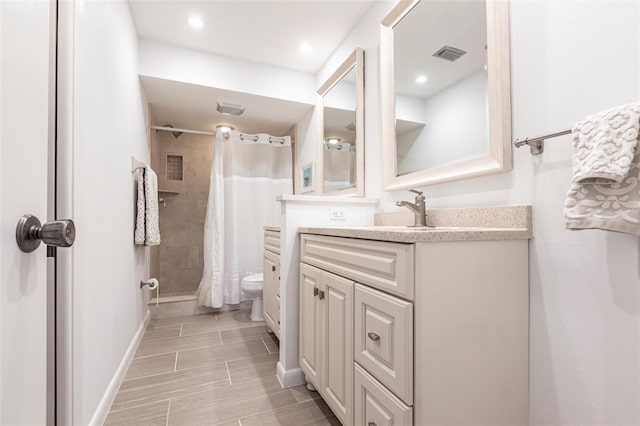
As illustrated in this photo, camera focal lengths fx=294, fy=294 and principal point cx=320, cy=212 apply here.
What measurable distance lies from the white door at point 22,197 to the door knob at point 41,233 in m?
0.01

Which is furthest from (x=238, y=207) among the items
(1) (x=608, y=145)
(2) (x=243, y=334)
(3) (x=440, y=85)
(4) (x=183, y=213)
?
(1) (x=608, y=145)

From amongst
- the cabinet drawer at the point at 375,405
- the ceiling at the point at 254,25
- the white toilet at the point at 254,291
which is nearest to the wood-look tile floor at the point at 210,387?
the white toilet at the point at 254,291

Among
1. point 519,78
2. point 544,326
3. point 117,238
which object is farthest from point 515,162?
point 117,238

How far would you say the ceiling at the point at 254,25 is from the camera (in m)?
2.02

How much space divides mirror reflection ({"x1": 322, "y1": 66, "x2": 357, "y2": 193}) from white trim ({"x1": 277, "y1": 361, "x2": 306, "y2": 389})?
133cm

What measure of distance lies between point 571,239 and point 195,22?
2.59 metres

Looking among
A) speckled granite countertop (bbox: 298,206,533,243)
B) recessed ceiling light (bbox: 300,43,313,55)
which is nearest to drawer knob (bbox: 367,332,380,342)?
speckled granite countertop (bbox: 298,206,533,243)

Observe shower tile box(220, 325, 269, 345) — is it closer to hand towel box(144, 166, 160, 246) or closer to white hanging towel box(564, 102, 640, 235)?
hand towel box(144, 166, 160, 246)

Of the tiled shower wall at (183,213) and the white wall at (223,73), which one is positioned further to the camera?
the tiled shower wall at (183,213)

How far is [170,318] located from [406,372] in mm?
2713

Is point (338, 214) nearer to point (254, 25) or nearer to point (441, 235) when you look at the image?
point (441, 235)

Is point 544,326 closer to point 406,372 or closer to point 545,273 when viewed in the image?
point 545,273

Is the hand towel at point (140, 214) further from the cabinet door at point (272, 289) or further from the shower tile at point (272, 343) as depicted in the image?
the shower tile at point (272, 343)

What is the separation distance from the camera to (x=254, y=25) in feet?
7.26
